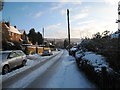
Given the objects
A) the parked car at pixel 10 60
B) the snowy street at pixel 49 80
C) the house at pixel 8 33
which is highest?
the house at pixel 8 33

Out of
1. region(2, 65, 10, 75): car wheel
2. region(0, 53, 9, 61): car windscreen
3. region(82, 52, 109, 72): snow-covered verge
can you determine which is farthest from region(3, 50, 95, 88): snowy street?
region(0, 53, 9, 61): car windscreen

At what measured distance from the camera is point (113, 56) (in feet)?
41.0

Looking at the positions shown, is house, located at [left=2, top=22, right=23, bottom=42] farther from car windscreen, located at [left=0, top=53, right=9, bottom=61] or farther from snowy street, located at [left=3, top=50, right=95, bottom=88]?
snowy street, located at [left=3, top=50, right=95, bottom=88]

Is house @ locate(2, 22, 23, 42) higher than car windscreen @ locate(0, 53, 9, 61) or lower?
higher

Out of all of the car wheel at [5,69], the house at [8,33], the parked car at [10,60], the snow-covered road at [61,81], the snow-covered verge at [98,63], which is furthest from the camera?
the house at [8,33]

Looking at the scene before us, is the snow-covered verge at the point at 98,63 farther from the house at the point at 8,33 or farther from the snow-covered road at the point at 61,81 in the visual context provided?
the house at the point at 8,33

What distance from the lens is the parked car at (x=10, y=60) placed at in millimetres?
17636

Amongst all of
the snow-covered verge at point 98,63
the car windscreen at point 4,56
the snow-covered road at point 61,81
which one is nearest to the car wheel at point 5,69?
the car windscreen at point 4,56

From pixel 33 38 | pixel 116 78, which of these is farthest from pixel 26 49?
pixel 33 38

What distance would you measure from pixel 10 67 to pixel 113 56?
352 inches

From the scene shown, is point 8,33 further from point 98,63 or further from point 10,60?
point 98,63

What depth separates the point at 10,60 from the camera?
1891 centimetres

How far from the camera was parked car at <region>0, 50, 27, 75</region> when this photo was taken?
17636 mm

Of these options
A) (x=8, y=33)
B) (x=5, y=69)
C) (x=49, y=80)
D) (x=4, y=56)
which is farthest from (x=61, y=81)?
(x=8, y=33)
